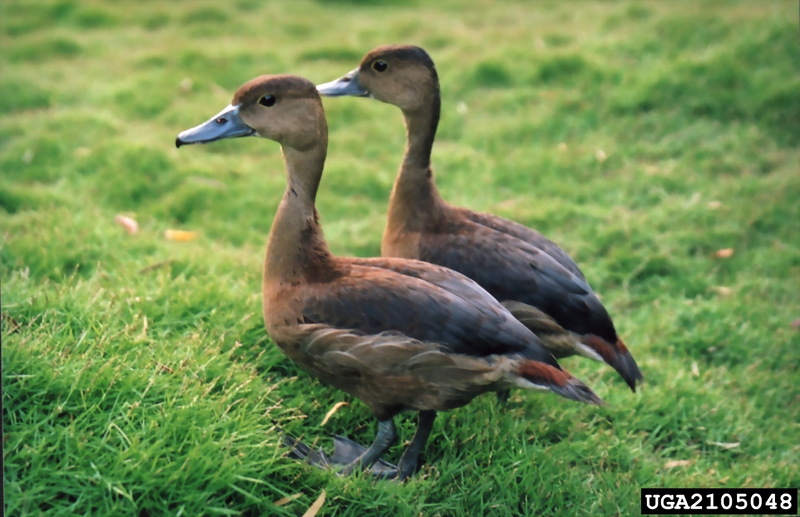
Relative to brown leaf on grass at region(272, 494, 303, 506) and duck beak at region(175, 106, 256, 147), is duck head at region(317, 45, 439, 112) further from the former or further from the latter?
brown leaf on grass at region(272, 494, 303, 506)

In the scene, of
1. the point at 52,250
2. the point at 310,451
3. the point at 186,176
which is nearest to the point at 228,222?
the point at 186,176

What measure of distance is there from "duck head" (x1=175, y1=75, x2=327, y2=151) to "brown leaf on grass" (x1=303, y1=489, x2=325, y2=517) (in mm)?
1255

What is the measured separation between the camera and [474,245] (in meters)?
3.59

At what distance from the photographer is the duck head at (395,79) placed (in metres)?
3.73

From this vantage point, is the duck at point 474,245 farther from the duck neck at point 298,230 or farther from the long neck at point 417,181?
the duck neck at point 298,230

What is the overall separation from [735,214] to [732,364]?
1394mm

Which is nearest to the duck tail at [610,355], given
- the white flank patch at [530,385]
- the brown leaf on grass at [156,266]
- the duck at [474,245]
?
the duck at [474,245]

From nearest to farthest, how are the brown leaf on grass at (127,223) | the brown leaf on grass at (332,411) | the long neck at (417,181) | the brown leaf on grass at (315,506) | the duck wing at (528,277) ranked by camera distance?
the brown leaf on grass at (315,506) → the brown leaf on grass at (332,411) → the duck wing at (528,277) → the long neck at (417,181) → the brown leaf on grass at (127,223)

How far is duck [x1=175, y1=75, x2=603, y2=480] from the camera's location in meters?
2.96

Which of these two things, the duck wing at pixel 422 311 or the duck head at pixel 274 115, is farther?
the duck head at pixel 274 115

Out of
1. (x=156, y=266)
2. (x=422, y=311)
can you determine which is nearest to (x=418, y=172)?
(x=422, y=311)

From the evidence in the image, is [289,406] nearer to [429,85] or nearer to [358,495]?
[358,495]

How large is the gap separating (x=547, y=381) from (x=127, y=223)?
2.99 metres

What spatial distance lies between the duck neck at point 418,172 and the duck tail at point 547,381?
1.04 m
